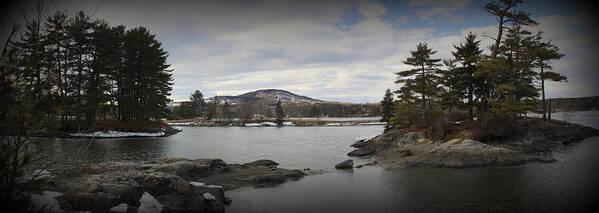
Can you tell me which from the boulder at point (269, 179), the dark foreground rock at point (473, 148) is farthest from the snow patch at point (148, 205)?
→ the dark foreground rock at point (473, 148)

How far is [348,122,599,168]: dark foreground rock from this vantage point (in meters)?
17.8

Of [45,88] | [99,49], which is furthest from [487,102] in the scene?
[99,49]

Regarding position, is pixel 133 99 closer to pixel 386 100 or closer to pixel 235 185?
pixel 235 185

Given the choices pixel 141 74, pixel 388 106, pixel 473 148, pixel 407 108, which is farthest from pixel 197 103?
pixel 473 148

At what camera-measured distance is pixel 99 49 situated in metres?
36.1

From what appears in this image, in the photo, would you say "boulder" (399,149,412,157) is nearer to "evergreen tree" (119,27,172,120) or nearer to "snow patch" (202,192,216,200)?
"snow patch" (202,192,216,200)

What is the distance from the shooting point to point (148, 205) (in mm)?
8797

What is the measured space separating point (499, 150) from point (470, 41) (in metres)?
14.1

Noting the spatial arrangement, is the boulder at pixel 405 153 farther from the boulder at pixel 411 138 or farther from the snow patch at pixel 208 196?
the snow patch at pixel 208 196

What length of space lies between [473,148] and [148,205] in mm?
19557

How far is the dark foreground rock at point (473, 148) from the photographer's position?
1778 cm

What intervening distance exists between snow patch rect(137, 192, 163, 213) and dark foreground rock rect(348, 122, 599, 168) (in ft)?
48.8

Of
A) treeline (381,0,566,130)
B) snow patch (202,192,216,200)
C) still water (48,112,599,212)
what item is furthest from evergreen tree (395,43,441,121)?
snow patch (202,192,216,200)

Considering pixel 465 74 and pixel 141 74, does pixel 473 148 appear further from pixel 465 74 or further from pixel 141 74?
pixel 141 74
